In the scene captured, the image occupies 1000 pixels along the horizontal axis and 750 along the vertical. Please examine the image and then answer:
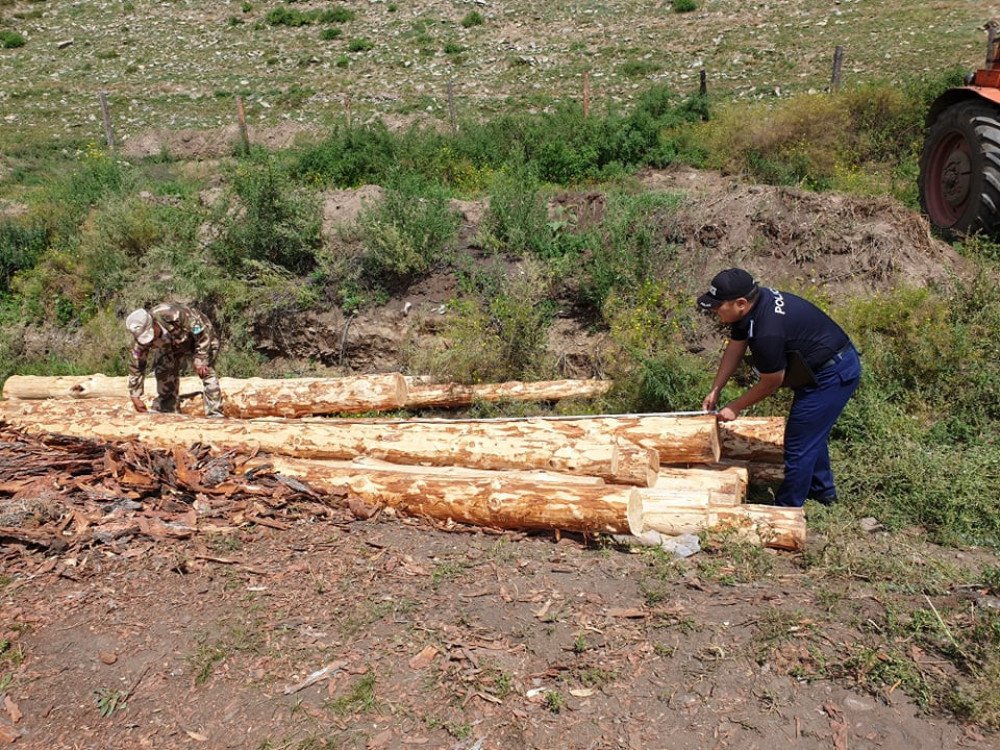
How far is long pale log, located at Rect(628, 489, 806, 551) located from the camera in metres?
4.66

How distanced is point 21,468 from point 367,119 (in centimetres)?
1452

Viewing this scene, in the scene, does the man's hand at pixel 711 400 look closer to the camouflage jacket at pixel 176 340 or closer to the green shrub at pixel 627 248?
the green shrub at pixel 627 248

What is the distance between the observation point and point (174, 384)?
771 cm

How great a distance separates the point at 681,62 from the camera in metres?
20.2

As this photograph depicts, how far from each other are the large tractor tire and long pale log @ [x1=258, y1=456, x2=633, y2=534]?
243 inches

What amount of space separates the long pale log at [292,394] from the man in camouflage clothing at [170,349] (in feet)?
→ 0.83

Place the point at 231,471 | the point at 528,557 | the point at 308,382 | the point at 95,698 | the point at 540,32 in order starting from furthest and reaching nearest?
the point at 540,32
the point at 308,382
the point at 231,471
the point at 528,557
the point at 95,698

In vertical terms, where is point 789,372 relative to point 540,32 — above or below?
below

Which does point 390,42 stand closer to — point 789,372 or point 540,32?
point 540,32

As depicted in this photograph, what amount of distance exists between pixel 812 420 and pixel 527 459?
1.99 metres

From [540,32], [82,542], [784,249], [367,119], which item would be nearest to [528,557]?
[82,542]

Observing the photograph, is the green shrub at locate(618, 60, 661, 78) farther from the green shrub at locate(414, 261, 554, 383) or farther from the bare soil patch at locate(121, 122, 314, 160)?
the green shrub at locate(414, 261, 554, 383)

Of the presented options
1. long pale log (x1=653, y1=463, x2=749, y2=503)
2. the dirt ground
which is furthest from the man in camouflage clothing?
long pale log (x1=653, y1=463, x2=749, y2=503)

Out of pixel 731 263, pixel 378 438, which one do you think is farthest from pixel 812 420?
pixel 731 263
